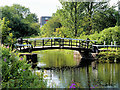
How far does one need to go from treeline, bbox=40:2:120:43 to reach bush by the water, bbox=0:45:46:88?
1170cm

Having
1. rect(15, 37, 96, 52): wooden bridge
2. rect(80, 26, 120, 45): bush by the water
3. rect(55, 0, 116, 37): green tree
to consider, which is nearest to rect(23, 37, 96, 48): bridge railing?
rect(15, 37, 96, 52): wooden bridge

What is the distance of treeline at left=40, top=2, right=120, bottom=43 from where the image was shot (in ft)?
57.9

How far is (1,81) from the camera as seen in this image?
4.72 meters

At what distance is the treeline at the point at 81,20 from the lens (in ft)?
57.9

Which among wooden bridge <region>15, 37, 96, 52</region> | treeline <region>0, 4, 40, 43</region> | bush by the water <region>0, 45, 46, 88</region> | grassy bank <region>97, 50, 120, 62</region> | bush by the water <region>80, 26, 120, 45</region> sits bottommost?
grassy bank <region>97, 50, 120, 62</region>

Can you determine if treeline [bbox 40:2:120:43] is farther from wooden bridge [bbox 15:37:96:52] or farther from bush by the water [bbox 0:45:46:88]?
bush by the water [bbox 0:45:46:88]

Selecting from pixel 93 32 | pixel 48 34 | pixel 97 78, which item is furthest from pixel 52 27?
pixel 97 78

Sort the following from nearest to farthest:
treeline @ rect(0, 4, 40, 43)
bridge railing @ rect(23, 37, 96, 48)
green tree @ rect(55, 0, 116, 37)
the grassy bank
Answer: bridge railing @ rect(23, 37, 96, 48) < the grassy bank < treeline @ rect(0, 4, 40, 43) < green tree @ rect(55, 0, 116, 37)

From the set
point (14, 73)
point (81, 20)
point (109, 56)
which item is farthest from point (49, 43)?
point (14, 73)

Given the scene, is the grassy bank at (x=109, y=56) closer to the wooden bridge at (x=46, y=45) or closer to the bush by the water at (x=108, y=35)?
the wooden bridge at (x=46, y=45)

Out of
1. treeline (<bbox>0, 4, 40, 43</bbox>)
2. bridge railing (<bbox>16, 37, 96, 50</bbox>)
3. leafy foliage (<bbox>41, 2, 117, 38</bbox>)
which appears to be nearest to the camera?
bridge railing (<bbox>16, 37, 96, 50</bbox>)

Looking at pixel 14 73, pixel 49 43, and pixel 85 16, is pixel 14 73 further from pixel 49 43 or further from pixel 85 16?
pixel 85 16

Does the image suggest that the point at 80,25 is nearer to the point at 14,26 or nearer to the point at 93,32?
the point at 93,32

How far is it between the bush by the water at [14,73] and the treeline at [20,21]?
10706mm
